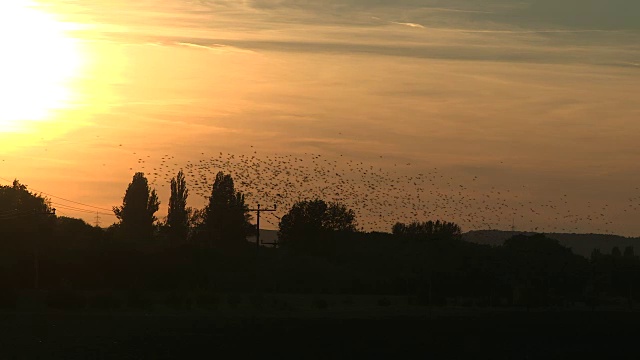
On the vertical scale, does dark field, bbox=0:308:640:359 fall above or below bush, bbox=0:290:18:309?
below

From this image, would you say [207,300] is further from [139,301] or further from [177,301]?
[139,301]

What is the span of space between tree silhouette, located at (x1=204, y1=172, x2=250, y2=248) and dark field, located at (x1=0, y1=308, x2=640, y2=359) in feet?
165

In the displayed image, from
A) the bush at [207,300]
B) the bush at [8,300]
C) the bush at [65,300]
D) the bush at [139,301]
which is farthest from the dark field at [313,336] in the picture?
the bush at [207,300]

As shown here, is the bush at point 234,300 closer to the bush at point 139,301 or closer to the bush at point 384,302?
the bush at point 139,301

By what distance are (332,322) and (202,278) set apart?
1267 inches

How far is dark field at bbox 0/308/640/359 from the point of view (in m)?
48.0

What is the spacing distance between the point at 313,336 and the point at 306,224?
265ft

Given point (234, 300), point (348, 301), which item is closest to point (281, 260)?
point (348, 301)

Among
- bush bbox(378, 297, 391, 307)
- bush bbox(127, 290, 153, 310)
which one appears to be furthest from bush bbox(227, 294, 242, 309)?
bush bbox(378, 297, 391, 307)

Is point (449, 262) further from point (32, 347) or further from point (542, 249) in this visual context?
point (32, 347)

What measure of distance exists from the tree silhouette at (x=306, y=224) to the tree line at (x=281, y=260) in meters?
0.17

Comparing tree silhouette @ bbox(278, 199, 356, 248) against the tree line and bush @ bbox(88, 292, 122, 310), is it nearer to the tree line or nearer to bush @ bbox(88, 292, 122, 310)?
the tree line

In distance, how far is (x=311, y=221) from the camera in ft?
454

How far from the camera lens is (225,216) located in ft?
419
